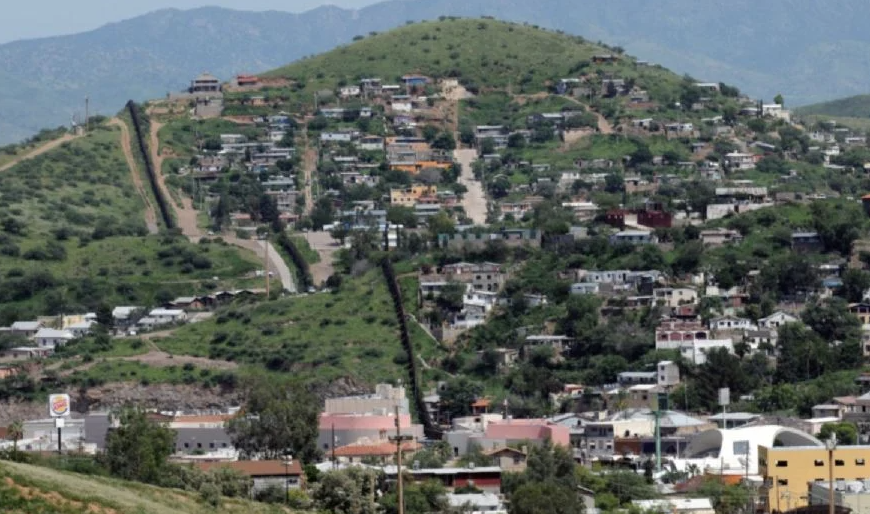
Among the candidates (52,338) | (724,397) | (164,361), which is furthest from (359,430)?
(52,338)

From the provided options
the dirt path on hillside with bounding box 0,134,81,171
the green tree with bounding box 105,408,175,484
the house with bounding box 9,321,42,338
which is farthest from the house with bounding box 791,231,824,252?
the dirt path on hillside with bounding box 0,134,81,171

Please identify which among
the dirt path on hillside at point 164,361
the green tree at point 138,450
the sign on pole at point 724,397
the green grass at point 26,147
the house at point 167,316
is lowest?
the sign on pole at point 724,397

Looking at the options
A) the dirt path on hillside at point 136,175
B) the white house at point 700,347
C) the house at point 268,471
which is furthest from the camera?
the dirt path on hillside at point 136,175

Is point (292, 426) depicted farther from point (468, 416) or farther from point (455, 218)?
point (455, 218)

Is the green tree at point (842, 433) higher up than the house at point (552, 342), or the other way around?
the house at point (552, 342)

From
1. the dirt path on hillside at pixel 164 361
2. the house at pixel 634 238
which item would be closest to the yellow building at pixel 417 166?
the house at pixel 634 238

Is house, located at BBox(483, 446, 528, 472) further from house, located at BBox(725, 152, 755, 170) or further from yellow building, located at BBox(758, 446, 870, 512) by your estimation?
house, located at BBox(725, 152, 755, 170)

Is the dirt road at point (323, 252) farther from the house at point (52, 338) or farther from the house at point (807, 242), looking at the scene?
the house at point (807, 242)
